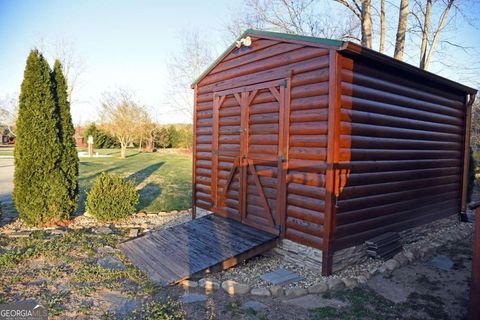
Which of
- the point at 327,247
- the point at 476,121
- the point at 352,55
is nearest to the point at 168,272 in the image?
the point at 327,247

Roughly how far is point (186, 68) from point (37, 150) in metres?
19.2

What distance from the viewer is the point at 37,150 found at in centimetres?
621

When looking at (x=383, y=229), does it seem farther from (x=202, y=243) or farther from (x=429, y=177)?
(x=202, y=243)

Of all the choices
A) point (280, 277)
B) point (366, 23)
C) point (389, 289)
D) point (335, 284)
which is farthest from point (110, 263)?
→ point (366, 23)

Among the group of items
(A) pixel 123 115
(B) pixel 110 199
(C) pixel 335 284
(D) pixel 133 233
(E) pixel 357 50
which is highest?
(A) pixel 123 115

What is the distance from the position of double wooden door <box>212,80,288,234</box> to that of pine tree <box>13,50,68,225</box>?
3161 mm

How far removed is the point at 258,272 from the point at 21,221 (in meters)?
5.25

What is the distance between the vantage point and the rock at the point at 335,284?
3703 mm

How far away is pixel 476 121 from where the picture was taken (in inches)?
604

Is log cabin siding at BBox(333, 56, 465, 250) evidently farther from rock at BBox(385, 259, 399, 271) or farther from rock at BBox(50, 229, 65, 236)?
rock at BBox(50, 229, 65, 236)

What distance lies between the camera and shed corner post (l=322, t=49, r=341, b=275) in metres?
3.92

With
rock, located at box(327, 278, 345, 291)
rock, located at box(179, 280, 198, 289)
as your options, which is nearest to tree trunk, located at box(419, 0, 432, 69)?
rock, located at box(327, 278, 345, 291)

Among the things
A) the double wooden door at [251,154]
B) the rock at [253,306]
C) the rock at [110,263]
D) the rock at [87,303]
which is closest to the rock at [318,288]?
the rock at [253,306]

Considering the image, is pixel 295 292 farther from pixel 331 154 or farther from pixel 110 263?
pixel 110 263
